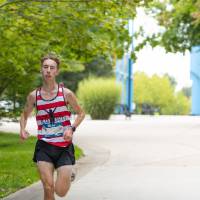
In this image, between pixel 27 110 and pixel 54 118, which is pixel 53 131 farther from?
pixel 27 110

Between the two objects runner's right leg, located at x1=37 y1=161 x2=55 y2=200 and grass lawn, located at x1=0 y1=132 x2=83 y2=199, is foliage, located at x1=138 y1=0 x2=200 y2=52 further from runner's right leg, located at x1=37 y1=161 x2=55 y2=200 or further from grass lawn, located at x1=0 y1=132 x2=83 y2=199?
runner's right leg, located at x1=37 y1=161 x2=55 y2=200

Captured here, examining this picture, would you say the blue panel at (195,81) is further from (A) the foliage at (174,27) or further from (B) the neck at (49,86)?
(B) the neck at (49,86)

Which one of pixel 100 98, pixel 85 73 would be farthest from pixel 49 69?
pixel 85 73

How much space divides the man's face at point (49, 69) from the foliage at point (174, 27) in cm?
2224

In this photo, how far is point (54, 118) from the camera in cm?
682

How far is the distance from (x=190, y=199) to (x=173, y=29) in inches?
858

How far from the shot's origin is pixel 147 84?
92125 mm

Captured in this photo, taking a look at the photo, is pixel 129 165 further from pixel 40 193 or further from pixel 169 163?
pixel 40 193

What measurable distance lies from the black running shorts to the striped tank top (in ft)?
0.17

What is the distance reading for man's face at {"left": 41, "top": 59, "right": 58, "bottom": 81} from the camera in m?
6.76

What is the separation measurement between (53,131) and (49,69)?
644 millimetres

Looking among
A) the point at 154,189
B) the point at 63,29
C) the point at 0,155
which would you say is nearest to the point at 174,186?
the point at 154,189

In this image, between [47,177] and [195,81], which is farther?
[195,81]

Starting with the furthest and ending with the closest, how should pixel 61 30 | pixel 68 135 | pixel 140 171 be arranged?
pixel 61 30, pixel 140 171, pixel 68 135
